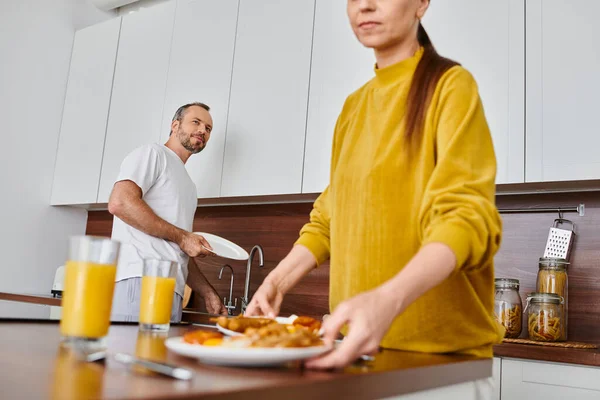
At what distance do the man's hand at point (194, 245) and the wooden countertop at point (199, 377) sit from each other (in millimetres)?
1399

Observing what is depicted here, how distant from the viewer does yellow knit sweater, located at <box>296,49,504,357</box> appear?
78 cm

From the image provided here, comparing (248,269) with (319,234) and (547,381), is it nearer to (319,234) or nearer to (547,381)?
(547,381)

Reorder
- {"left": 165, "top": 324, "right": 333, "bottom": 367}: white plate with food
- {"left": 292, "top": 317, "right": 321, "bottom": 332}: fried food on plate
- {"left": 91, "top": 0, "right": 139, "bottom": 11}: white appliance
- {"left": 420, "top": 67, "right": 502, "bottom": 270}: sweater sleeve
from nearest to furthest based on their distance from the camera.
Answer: {"left": 165, "top": 324, "right": 333, "bottom": 367}: white plate with food < {"left": 420, "top": 67, "right": 502, "bottom": 270}: sweater sleeve < {"left": 292, "top": 317, "right": 321, "bottom": 332}: fried food on plate < {"left": 91, "top": 0, "right": 139, "bottom": 11}: white appliance

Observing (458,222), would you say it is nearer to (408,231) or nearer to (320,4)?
(408,231)

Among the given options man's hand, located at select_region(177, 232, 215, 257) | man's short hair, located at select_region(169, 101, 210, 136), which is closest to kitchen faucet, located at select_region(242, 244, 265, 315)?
man's hand, located at select_region(177, 232, 215, 257)

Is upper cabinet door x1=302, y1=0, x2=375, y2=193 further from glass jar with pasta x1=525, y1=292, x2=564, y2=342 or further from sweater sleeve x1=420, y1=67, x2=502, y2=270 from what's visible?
sweater sleeve x1=420, y1=67, x2=502, y2=270

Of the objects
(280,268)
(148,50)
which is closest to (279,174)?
(148,50)

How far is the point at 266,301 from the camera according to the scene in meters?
0.99

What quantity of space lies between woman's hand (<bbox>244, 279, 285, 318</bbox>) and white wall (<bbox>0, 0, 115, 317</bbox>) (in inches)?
103

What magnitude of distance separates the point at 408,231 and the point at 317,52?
1.73 metres

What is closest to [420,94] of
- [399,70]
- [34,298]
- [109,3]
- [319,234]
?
[399,70]

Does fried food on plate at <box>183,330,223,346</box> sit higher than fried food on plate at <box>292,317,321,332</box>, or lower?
lower

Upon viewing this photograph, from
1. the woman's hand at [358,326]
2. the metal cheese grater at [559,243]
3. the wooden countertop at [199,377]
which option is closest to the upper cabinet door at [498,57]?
the metal cheese grater at [559,243]

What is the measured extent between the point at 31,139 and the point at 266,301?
2832 mm
